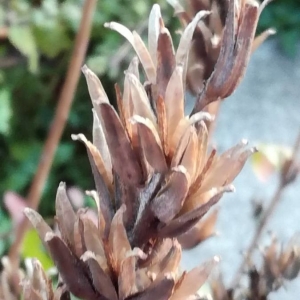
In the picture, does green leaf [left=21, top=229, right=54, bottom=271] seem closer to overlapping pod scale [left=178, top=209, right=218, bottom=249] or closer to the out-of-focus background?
the out-of-focus background

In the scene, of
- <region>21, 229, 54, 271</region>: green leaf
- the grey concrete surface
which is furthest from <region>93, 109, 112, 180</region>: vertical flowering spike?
the grey concrete surface

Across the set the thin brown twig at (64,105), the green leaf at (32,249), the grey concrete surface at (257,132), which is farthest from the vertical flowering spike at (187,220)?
the grey concrete surface at (257,132)

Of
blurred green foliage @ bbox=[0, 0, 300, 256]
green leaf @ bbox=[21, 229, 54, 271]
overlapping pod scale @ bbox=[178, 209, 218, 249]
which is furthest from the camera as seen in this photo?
blurred green foliage @ bbox=[0, 0, 300, 256]

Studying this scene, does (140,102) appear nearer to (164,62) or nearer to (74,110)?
(164,62)

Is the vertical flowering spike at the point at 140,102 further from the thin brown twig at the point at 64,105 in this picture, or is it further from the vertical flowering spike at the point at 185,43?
the thin brown twig at the point at 64,105

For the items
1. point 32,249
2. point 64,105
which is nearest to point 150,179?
point 64,105
